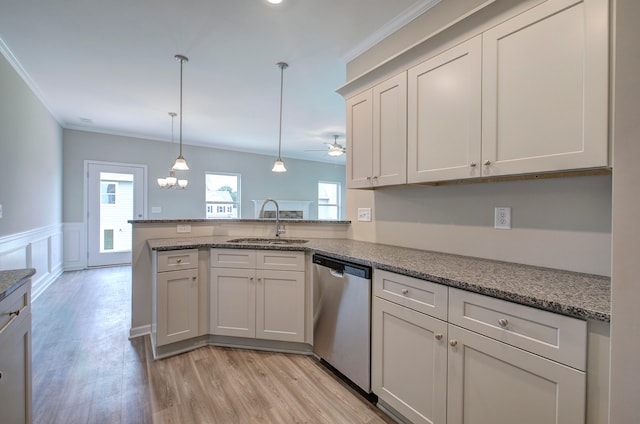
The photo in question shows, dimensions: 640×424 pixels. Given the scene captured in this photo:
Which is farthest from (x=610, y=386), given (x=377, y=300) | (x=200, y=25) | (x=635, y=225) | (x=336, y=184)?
(x=336, y=184)

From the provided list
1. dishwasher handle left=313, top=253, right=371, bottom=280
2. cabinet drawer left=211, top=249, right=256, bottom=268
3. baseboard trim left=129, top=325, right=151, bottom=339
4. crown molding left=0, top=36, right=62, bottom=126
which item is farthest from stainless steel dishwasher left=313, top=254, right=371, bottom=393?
crown molding left=0, top=36, right=62, bottom=126

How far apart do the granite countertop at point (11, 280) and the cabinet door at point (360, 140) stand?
198cm

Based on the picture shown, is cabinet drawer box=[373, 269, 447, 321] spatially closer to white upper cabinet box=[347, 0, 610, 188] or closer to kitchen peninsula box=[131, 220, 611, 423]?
kitchen peninsula box=[131, 220, 611, 423]

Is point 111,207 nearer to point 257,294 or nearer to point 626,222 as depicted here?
point 257,294

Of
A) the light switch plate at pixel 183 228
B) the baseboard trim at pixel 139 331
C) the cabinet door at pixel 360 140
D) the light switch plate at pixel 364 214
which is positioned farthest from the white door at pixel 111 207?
the cabinet door at pixel 360 140

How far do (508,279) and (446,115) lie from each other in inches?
38.4

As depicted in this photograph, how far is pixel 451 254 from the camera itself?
1981 mm

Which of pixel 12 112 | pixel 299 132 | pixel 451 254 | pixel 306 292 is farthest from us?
pixel 299 132

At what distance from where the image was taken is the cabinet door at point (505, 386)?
994 mm

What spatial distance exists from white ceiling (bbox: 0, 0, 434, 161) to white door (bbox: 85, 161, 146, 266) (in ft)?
3.74

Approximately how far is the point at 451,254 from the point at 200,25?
2.61m

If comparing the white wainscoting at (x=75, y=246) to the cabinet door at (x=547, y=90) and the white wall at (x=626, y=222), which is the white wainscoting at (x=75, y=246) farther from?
the white wall at (x=626, y=222)

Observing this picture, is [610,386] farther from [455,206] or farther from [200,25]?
[200,25]

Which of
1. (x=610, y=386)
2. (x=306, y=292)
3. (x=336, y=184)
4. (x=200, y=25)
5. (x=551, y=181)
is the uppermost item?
(x=200, y=25)
